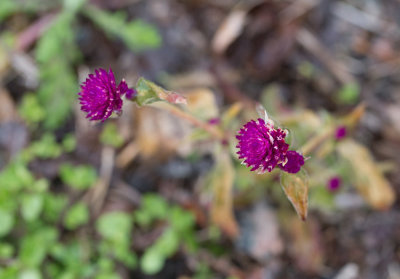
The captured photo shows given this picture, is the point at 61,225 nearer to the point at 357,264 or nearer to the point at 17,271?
the point at 17,271

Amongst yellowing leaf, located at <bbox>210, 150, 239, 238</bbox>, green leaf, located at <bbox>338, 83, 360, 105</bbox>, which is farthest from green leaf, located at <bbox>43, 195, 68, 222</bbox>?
green leaf, located at <bbox>338, 83, 360, 105</bbox>

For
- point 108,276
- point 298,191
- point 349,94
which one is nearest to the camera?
point 298,191

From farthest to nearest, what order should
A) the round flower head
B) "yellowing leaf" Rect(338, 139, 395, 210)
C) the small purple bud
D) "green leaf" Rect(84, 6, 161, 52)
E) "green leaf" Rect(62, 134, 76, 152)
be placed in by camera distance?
"green leaf" Rect(84, 6, 161, 52) < "green leaf" Rect(62, 134, 76, 152) < "yellowing leaf" Rect(338, 139, 395, 210) < the small purple bud < the round flower head

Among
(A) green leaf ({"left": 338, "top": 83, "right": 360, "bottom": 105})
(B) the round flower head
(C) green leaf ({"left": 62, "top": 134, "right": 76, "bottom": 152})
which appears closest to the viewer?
(B) the round flower head

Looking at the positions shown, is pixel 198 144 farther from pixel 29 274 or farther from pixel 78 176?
pixel 29 274

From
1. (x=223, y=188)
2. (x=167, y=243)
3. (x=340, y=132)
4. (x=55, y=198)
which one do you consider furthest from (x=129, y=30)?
(x=340, y=132)

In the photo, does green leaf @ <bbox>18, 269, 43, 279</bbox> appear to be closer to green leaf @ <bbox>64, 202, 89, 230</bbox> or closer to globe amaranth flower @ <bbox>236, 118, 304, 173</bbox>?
green leaf @ <bbox>64, 202, 89, 230</bbox>

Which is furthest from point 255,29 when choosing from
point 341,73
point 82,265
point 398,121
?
point 82,265
